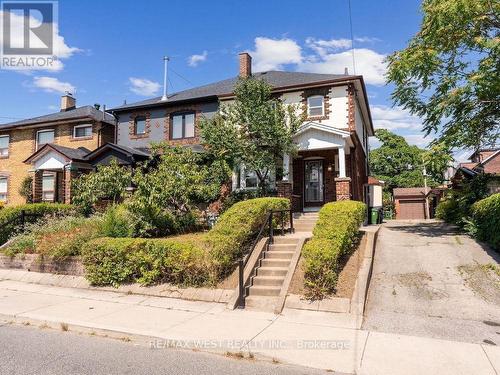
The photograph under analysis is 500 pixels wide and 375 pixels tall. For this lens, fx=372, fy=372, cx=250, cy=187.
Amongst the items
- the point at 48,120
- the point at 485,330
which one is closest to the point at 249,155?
the point at 485,330

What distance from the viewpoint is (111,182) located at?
13219mm

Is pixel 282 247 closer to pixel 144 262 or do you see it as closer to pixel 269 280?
pixel 269 280

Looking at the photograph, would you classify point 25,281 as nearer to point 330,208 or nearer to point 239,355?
point 239,355

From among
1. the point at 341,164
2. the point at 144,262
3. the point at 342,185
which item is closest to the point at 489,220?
the point at 342,185

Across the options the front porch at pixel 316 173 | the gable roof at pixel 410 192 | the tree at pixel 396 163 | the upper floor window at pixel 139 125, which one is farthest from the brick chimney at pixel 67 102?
the tree at pixel 396 163

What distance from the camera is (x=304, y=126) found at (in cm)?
1520

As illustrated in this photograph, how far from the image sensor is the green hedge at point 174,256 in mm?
8602

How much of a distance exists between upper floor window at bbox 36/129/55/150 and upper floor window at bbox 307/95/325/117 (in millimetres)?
16167

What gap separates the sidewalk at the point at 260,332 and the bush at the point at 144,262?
0.64 meters

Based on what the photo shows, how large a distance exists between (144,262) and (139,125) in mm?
13474

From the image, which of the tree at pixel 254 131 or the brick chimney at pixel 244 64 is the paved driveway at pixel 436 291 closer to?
the tree at pixel 254 131

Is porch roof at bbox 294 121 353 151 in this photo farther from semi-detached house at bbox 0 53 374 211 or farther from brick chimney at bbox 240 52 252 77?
brick chimney at bbox 240 52 252 77

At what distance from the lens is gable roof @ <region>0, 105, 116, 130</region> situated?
22266 millimetres

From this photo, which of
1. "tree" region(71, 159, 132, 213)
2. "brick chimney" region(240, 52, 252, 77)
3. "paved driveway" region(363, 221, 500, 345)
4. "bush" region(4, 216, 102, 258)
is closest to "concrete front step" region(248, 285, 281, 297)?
"paved driveway" region(363, 221, 500, 345)
